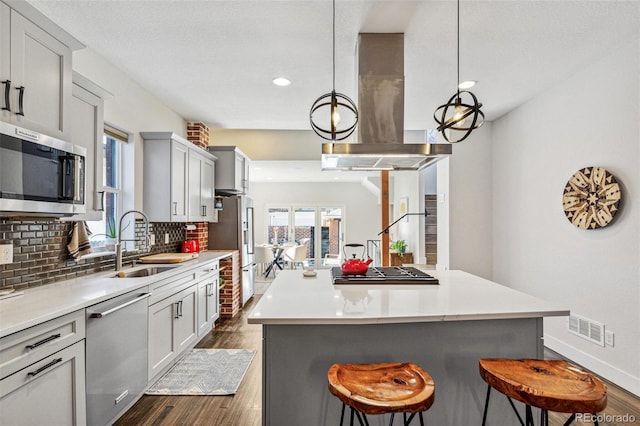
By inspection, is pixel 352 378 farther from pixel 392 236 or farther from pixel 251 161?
pixel 392 236

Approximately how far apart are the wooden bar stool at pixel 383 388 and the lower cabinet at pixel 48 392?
4.15 ft

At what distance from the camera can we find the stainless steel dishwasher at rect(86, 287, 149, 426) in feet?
6.10

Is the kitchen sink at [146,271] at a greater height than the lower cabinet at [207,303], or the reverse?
the kitchen sink at [146,271]

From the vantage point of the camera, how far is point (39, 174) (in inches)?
69.8

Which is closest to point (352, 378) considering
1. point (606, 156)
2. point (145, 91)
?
point (606, 156)

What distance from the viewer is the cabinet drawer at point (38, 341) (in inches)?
53.4

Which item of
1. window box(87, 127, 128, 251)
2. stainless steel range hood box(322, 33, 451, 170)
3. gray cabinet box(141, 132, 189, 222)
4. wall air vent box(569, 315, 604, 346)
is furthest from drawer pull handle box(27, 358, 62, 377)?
wall air vent box(569, 315, 604, 346)

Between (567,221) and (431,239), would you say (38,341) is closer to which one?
(567,221)

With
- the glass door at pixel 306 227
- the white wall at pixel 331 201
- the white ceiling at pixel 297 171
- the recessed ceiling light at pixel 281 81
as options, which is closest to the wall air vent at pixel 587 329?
the recessed ceiling light at pixel 281 81

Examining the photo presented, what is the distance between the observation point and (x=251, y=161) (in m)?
5.67

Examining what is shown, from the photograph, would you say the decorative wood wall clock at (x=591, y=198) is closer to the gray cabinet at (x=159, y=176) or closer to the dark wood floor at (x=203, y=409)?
the dark wood floor at (x=203, y=409)

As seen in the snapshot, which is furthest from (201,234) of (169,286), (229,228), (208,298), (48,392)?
(48,392)

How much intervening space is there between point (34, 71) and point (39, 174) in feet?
1.75

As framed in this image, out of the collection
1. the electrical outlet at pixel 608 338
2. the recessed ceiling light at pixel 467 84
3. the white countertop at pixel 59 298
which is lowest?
the electrical outlet at pixel 608 338
